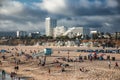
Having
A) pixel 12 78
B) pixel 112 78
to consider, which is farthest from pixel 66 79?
pixel 12 78

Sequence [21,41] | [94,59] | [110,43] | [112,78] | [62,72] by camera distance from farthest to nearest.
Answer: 1. [21,41]
2. [110,43]
3. [94,59]
4. [62,72]
5. [112,78]

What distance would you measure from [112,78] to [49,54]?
38.7 meters

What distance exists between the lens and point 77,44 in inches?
5497

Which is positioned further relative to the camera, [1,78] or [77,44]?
[77,44]

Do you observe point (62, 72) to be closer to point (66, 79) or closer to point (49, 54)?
point (66, 79)

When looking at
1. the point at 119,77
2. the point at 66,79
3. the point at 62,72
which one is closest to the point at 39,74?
the point at 62,72

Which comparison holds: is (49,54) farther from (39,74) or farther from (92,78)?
(92,78)

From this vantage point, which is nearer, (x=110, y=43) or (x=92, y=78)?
(x=92, y=78)

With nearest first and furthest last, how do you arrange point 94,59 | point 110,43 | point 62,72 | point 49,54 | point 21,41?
point 62,72
point 94,59
point 49,54
point 110,43
point 21,41

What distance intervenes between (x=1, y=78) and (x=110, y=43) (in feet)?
346

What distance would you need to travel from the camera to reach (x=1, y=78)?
3216cm

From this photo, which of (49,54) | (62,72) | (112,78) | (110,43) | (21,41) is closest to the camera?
(112,78)

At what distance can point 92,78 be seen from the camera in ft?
94.4

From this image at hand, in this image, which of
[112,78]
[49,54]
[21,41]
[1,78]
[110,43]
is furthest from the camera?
[21,41]
